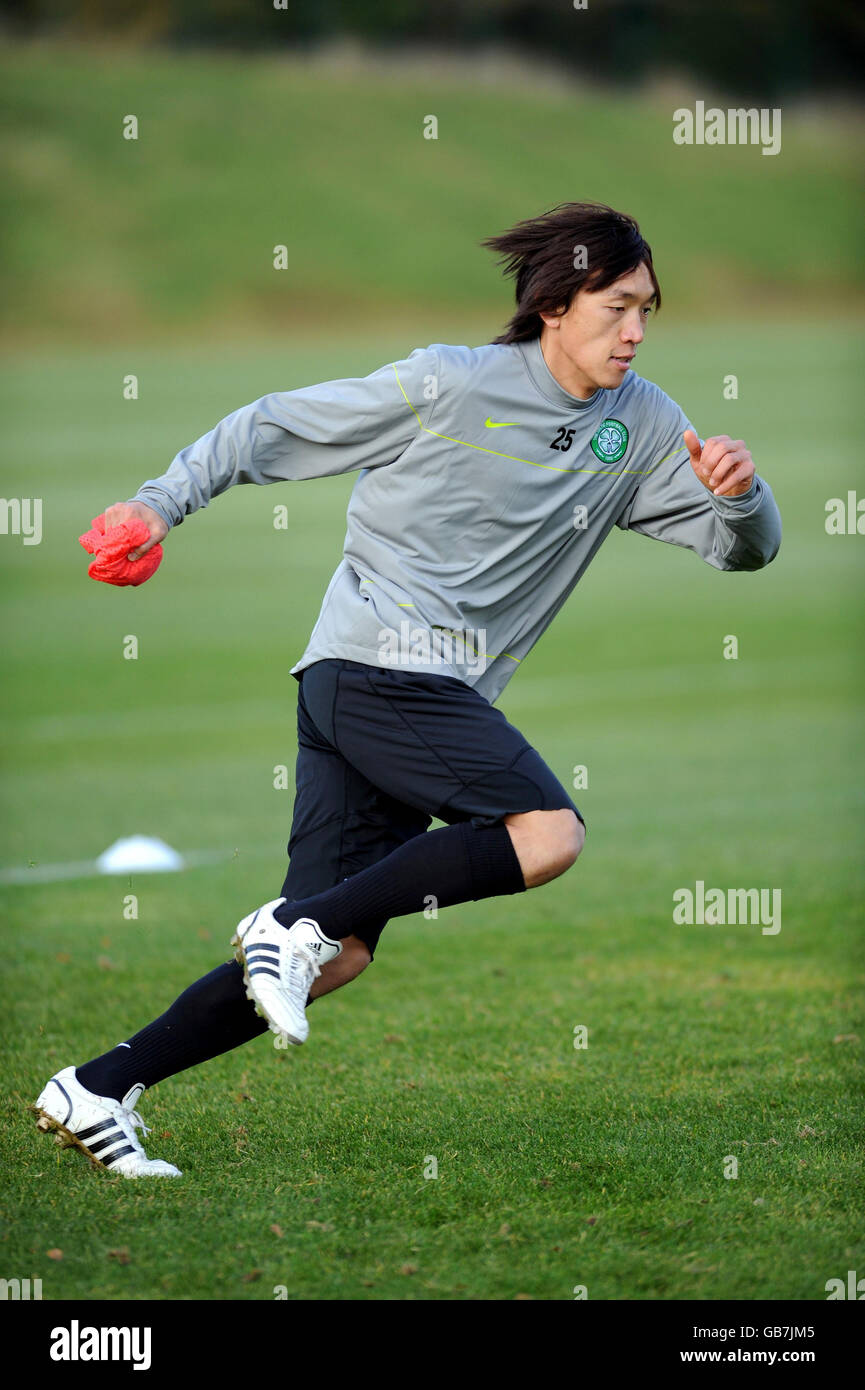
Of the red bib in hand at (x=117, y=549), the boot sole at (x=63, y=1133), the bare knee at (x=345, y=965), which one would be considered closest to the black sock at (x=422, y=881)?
the bare knee at (x=345, y=965)

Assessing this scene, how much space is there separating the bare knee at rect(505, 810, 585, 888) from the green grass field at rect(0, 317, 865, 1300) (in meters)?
0.76

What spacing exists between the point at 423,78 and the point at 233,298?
410 inches

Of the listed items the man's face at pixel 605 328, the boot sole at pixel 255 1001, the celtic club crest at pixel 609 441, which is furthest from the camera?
the celtic club crest at pixel 609 441

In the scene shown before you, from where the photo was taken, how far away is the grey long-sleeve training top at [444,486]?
423cm

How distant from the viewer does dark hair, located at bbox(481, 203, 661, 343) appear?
4.29 m

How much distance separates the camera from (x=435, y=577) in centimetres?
427

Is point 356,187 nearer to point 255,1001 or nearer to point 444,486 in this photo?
point 444,486

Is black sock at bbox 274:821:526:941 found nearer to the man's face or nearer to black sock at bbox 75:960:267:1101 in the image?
black sock at bbox 75:960:267:1101

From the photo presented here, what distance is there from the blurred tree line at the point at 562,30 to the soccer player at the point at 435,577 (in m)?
45.8

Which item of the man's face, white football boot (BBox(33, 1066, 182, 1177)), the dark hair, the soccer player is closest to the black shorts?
the soccer player

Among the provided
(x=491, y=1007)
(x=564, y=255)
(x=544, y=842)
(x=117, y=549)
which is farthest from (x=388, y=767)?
(x=491, y=1007)

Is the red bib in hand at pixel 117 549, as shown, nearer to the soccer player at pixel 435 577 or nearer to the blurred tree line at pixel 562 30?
the soccer player at pixel 435 577

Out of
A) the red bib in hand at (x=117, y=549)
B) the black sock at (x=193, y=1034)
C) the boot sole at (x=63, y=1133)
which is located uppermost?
the red bib in hand at (x=117, y=549)
